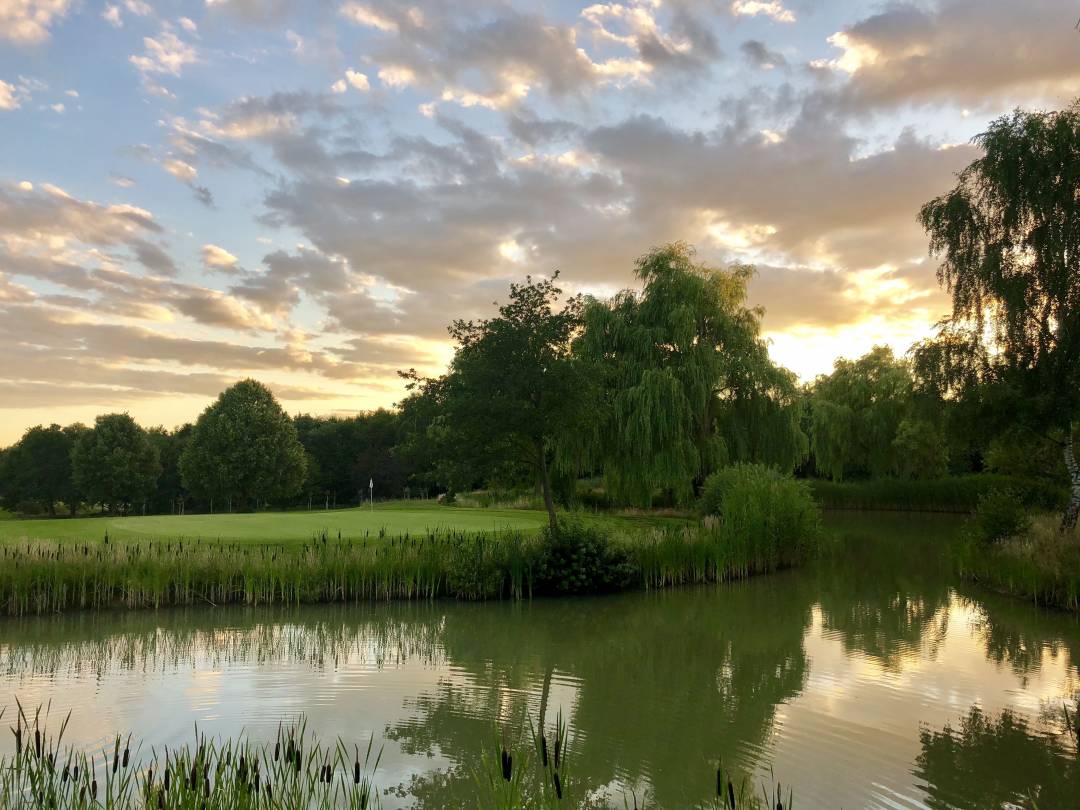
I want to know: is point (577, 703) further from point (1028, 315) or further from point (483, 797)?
point (1028, 315)

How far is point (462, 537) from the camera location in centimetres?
1783

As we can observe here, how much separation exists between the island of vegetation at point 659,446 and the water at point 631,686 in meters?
1.10

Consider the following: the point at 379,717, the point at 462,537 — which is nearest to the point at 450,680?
the point at 379,717

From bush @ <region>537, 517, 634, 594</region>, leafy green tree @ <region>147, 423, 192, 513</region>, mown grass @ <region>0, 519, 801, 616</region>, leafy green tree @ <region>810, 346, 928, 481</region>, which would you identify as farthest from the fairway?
leafy green tree @ <region>147, 423, 192, 513</region>

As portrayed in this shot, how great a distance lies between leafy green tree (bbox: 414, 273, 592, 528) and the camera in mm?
17219

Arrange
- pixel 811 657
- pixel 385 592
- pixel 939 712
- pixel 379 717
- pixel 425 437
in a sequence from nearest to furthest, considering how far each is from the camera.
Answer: pixel 379 717 < pixel 939 712 < pixel 811 657 < pixel 385 592 < pixel 425 437

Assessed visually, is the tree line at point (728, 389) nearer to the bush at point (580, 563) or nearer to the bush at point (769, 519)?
the bush at point (580, 563)

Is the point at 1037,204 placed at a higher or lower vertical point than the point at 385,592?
higher

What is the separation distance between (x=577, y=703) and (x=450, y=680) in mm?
1794

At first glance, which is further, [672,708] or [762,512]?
[762,512]

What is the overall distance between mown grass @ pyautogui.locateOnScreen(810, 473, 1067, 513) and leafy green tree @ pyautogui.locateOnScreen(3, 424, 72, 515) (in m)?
61.9

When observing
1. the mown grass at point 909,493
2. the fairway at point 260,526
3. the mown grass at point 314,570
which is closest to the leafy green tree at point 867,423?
the mown grass at point 909,493

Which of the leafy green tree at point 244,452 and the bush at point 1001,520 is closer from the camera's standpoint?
the bush at point 1001,520

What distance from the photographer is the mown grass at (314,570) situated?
47.5 ft
